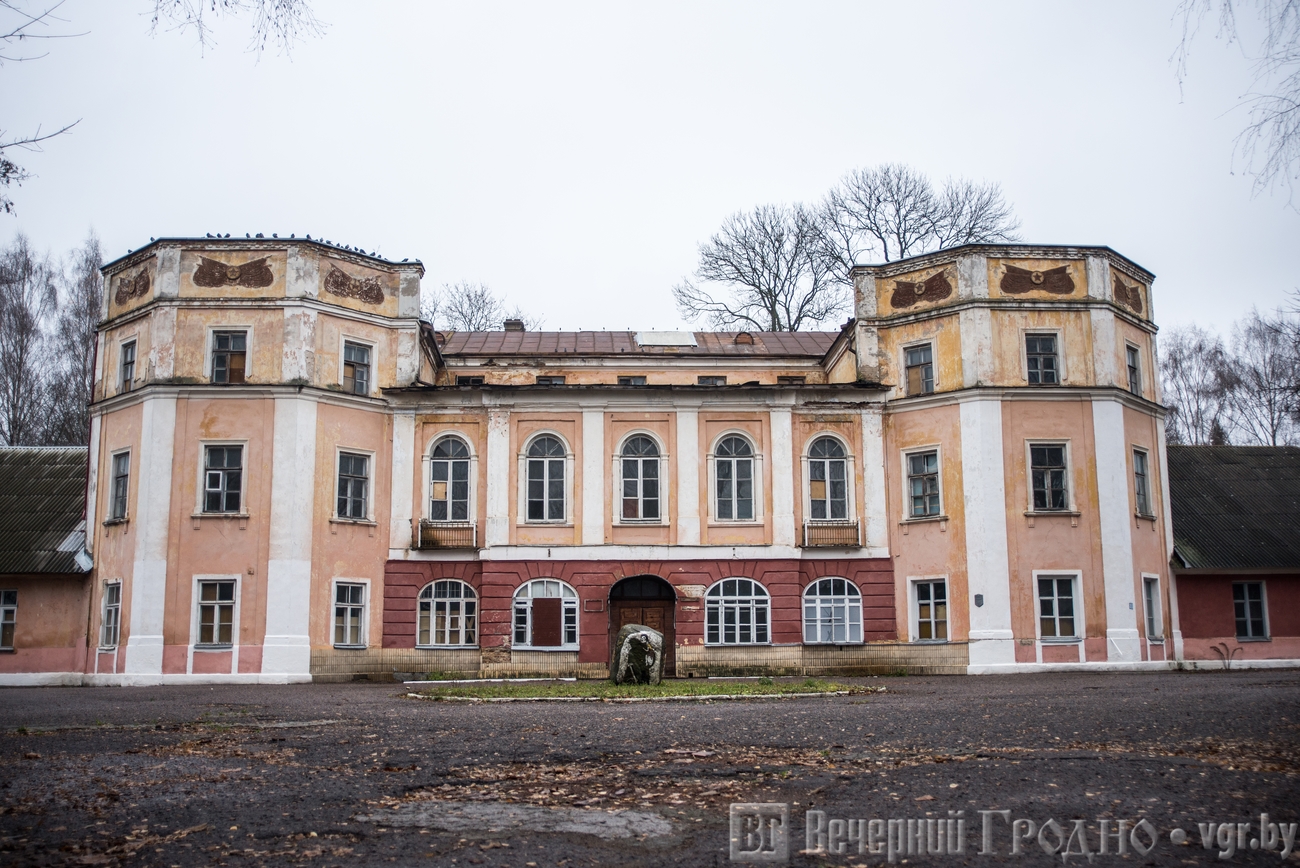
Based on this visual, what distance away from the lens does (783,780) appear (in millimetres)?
7977

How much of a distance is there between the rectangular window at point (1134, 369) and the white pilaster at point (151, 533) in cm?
2255

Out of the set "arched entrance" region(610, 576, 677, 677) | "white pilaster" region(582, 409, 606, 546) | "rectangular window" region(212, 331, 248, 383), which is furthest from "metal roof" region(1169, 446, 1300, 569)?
"rectangular window" region(212, 331, 248, 383)

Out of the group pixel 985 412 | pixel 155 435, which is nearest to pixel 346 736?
pixel 155 435

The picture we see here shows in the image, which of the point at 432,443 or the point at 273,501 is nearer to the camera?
the point at 273,501

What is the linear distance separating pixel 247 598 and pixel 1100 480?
1937cm

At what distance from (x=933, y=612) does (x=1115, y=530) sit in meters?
4.51

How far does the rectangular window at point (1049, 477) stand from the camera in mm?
26016

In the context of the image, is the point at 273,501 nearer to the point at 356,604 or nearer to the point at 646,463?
the point at 356,604

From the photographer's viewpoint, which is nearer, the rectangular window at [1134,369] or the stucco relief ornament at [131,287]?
the stucco relief ornament at [131,287]

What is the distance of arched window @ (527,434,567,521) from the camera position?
27.2 metres

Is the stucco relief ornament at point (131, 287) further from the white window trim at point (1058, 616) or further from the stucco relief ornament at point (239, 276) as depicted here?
the white window trim at point (1058, 616)

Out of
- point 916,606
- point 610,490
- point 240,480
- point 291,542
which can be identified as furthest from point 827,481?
point 240,480

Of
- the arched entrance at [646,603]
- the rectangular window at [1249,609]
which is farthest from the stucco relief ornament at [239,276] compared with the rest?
the rectangular window at [1249,609]

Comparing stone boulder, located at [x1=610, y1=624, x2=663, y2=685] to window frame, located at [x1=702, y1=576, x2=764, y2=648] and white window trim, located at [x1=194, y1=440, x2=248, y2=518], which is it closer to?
window frame, located at [x1=702, y1=576, x2=764, y2=648]
